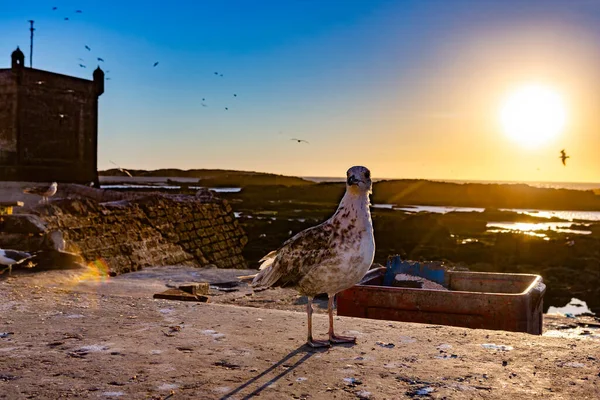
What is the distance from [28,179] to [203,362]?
24342 mm

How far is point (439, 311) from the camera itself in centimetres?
723

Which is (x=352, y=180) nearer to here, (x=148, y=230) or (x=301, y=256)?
(x=301, y=256)

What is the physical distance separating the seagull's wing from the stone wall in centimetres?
929

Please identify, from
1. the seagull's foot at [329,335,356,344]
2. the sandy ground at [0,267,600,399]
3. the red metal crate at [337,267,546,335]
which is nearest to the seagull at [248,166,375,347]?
the seagull's foot at [329,335,356,344]

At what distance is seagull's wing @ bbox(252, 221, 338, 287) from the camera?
4812mm

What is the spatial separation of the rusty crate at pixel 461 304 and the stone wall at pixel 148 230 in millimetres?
7922

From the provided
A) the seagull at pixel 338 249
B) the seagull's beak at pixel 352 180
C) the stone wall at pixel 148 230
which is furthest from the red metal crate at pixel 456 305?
the stone wall at pixel 148 230

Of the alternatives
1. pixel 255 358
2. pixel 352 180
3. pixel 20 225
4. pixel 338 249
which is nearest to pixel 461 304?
pixel 338 249

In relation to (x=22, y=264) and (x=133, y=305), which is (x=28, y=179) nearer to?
(x=22, y=264)

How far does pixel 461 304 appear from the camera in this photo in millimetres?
7090

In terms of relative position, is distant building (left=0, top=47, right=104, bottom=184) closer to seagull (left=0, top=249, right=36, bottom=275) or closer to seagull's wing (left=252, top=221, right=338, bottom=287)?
seagull (left=0, top=249, right=36, bottom=275)

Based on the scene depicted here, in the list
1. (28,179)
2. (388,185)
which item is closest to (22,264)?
(28,179)

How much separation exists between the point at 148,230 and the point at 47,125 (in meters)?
12.9

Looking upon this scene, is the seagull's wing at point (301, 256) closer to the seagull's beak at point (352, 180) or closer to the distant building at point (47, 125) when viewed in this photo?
the seagull's beak at point (352, 180)
